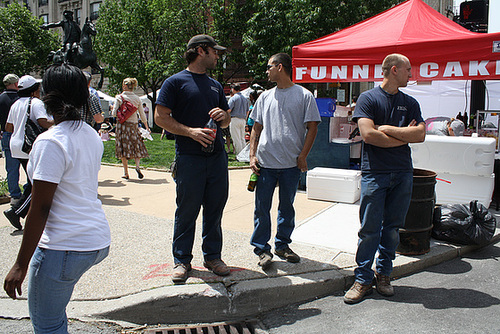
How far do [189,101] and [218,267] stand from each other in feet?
4.84

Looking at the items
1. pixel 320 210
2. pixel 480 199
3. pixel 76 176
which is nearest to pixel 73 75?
pixel 76 176

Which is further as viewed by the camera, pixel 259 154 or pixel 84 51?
pixel 84 51

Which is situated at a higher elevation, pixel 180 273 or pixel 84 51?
pixel 84 51

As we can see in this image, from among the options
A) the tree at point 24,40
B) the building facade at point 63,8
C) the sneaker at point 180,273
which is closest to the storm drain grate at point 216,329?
the sneaker at point 180,273

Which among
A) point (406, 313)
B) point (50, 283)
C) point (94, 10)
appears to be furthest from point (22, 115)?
point (94, 10)

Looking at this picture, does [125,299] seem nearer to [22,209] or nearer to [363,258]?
[22,209]

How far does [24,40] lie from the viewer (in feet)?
112

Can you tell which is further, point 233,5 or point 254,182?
point 233,5

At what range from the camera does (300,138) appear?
4.11 metres

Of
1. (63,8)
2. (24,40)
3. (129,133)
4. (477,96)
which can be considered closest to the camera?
(129,133)

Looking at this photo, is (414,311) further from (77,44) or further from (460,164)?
(77,44)

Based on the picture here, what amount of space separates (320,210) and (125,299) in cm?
358

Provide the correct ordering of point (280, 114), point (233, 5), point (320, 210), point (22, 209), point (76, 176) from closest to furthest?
point (76, 176)
point (22, 209)
point (280, 114)
point (320, 210)
point (233, 5)

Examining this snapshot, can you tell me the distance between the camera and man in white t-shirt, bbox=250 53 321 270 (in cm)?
402
